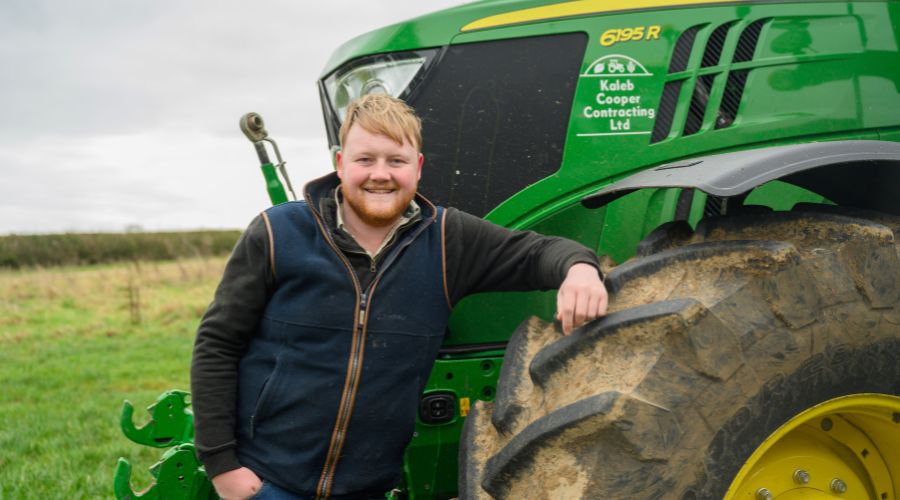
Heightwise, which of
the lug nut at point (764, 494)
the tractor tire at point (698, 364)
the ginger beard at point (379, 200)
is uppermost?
the ginger beard at point (379, 200)

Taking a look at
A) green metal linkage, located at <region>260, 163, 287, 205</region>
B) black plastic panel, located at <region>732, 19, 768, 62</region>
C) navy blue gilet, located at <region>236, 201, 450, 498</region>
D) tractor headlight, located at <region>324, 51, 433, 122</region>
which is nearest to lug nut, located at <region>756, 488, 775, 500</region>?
navy blue gilet, located at <region>236, 201, 450, 498</region>

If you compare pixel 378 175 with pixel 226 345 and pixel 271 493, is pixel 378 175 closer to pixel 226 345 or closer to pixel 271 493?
pixel 226 345

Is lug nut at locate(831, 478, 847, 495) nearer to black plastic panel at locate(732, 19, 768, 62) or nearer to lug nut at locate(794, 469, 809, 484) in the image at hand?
lug nut at locate(794, 469, 809, 484)

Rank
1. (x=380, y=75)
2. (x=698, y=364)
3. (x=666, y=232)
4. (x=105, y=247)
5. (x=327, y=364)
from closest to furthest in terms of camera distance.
→ (x=698, y=364) < (x=666, y=232) < (x=327, y=364) < (x=380, y=75) < (x=105, y=247)

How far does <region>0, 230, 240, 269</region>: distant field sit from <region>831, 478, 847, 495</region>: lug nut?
78.6 feet

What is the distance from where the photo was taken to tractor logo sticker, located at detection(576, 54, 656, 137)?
109 inches

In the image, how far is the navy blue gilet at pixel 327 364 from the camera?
2406 mm

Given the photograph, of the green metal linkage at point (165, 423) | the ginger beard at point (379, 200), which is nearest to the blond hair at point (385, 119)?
the ginger beard at point (379, 200)

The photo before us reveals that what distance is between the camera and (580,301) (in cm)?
207

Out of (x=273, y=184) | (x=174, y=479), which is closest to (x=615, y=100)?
(x=273, y=184)

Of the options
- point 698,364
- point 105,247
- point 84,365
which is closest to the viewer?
point 698,364

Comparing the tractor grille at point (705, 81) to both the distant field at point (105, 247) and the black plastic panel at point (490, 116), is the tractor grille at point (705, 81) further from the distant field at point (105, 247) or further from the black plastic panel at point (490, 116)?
the distant field at point (105, 247)

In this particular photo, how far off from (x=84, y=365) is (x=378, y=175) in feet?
30.8

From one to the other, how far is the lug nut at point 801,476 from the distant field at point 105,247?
78.6 feet
